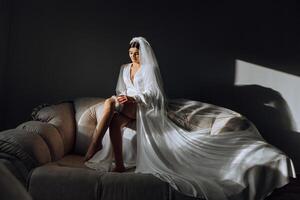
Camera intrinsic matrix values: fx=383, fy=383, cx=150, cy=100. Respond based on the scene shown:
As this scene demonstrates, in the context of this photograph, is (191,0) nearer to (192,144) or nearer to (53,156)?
(192,144)

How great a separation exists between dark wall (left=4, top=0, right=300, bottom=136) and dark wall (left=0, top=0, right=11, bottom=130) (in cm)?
6

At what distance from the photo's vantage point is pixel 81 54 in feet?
12.6

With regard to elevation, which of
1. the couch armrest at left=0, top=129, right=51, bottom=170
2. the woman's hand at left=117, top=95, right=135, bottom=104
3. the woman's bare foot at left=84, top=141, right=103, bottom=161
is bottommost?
the woman's bare foot at left=84, top=141, right=103, bottom=161

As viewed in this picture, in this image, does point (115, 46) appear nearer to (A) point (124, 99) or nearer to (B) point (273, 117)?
(A) point (124, 99)

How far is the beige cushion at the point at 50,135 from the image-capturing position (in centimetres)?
287

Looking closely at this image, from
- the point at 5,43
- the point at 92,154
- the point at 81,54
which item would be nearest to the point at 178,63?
the point at 81,54

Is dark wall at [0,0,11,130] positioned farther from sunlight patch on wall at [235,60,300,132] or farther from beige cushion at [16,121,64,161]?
sunlight patch on wall at [235,60,300,132]

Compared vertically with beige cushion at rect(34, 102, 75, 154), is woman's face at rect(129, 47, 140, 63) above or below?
above

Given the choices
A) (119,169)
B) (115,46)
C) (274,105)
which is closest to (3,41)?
(115,46)

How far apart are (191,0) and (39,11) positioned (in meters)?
1.52

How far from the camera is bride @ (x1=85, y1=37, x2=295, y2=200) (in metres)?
2.58

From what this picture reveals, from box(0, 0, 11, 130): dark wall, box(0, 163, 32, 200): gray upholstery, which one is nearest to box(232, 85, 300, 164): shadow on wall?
box(0, 0, 11, 130): dark wall

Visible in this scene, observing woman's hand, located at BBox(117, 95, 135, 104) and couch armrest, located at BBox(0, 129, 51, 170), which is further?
woman's hand, located at BBox(117, 95, 135, 104)

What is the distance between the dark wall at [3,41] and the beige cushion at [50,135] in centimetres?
94
